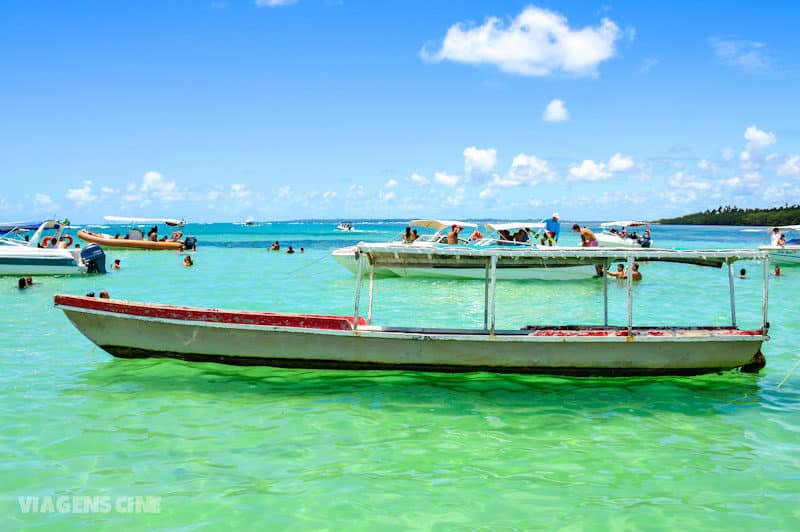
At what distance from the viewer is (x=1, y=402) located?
34.3 ft

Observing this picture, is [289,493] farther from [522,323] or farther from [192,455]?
[522,323]

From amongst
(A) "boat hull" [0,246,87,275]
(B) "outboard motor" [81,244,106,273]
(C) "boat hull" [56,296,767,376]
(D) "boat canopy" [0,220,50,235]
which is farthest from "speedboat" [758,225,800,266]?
(D) "boat canopy" [0,220,50,235]

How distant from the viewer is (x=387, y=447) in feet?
28.3

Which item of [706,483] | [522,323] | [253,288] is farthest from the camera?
[253,288]

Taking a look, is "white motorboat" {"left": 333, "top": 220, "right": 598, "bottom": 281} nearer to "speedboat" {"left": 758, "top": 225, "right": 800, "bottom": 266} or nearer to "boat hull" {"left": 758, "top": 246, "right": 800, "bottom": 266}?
"boat hull" {"left": 758, "top": 246, "right": 800, "bottom": 266}

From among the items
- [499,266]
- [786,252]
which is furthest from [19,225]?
[786,252]

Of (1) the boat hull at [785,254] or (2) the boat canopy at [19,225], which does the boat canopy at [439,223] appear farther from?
(2) the boat canopy at [19,225]

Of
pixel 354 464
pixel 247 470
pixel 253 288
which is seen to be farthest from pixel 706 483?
pixel 253 288

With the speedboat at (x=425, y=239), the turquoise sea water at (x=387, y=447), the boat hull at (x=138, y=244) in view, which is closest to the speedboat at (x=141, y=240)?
the boat hull at (x=138, y=244)

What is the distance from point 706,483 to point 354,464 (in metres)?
4.31

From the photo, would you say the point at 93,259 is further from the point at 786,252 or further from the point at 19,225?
the point at 786,252

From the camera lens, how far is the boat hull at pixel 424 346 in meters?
11.4

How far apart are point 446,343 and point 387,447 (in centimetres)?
314

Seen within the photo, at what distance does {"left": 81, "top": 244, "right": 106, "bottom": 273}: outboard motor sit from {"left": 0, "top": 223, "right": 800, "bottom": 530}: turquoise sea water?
60.1 feet
